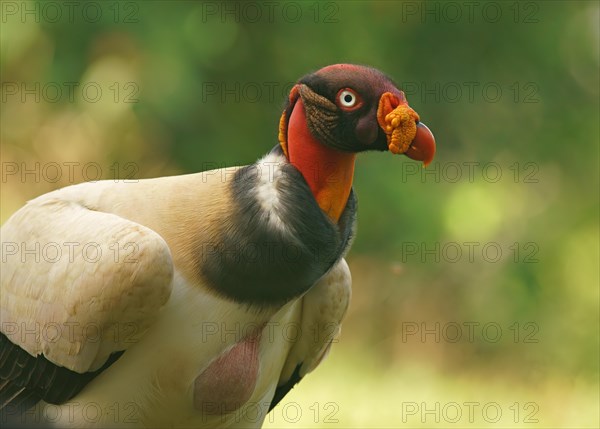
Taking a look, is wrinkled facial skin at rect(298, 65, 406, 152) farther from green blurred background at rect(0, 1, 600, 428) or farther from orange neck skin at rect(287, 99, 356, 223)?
green blurred background at rect(0, 1, 600, 428)

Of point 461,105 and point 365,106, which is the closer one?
point 365,106

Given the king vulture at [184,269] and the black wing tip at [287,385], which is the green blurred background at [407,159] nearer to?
the black wing tip at [287,385]

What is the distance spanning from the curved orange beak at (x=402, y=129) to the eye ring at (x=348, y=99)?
0.20 feet

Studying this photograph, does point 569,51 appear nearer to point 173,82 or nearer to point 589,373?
point 589,373

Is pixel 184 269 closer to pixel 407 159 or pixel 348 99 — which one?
pixel 348 99

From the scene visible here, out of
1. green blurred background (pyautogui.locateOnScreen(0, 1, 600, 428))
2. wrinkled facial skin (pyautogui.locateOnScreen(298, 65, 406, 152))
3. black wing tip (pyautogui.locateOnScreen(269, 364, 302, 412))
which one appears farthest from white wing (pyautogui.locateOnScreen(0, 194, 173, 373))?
green blurred background (pyautogui.locateOnScreen(0, 1, 600, 428))

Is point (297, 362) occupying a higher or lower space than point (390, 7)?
lower

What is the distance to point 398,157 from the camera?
259 inches

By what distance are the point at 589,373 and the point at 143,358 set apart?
14.3 ft

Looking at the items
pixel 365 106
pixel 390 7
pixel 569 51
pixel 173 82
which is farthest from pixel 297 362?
pixel 569 51

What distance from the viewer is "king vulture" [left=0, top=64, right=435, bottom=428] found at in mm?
2613

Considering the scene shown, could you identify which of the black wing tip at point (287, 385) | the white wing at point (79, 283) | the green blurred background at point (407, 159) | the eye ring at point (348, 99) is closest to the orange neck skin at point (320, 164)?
the eye ring at point (348, 99)

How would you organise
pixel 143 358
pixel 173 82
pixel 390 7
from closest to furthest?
pixel 143 358 → pixel 173 82 → pixel 390 7

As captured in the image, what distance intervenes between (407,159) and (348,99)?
13.2ft
